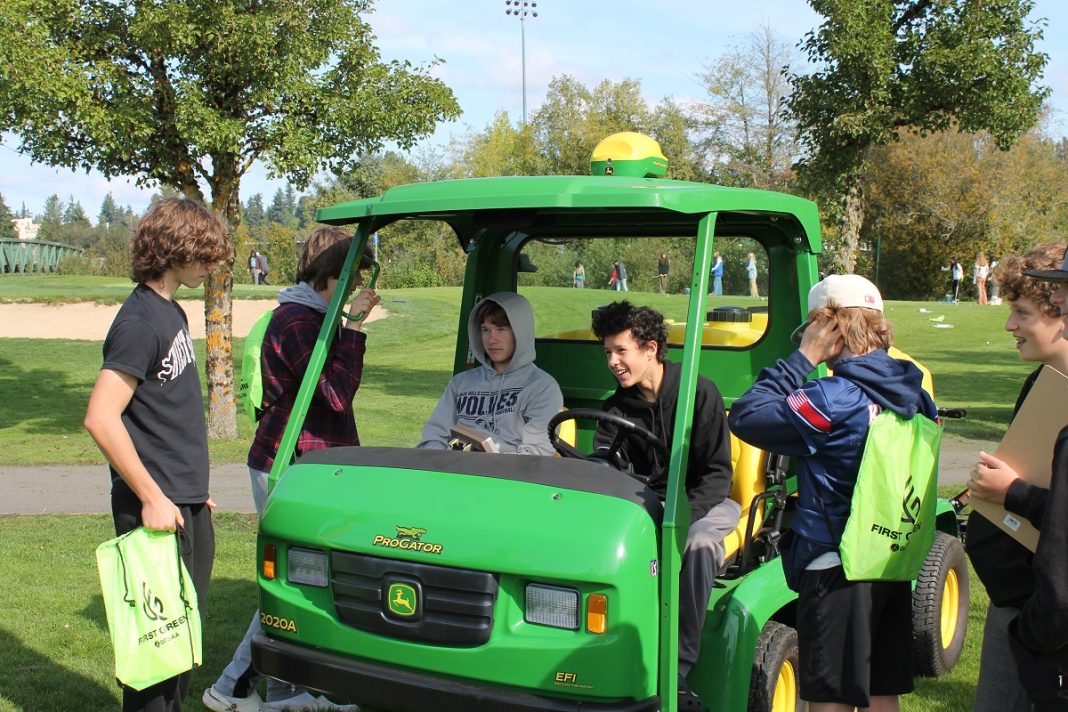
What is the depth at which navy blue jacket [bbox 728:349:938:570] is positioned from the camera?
120 inches

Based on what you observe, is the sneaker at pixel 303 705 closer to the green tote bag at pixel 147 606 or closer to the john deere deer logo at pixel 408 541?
the green tote bag at pixel 147 606

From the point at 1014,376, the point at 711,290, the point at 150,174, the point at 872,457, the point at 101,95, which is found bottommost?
the point at 1014,376

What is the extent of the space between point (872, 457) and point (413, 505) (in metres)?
1.45

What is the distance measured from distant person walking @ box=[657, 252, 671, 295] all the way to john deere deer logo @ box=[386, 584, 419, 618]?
2042mm

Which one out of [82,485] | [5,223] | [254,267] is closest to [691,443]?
[82,485]

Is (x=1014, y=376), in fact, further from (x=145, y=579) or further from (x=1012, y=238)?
(x=1012, y=238)

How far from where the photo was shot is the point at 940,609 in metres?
4.76

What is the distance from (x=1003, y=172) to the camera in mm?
39688

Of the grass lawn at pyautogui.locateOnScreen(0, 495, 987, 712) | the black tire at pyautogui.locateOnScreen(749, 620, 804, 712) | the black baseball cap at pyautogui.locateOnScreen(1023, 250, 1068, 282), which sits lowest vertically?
the grass lawn at pyautogui.locateOnScreen(0, 495, 987, 712)

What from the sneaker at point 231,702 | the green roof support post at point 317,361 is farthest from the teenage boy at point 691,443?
the sneaker at point 231,702

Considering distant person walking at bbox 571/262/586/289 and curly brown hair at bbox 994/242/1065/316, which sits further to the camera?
distant person walking at bbox 571/262/586/289

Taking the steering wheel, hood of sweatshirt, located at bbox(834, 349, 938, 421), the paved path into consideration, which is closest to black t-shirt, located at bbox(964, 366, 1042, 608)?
hood of sweatshirt, located at bbox(834, 349, 938, 421)

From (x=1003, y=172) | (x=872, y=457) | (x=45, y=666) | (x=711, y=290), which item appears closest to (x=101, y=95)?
(x=45, y=666)

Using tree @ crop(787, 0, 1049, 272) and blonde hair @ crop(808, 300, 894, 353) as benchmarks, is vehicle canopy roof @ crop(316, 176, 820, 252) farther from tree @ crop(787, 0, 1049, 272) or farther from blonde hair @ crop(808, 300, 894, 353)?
tree @ crop(787, 0, 1049, 272)
